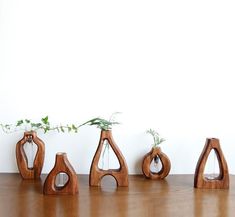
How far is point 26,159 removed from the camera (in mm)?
1215

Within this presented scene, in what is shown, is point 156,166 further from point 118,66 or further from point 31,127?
point 31,127

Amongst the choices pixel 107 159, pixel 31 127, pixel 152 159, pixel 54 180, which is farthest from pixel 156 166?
pixel 31 127

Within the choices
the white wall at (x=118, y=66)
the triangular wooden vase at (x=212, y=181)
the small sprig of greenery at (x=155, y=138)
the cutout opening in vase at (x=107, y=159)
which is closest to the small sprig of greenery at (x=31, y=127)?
the white wall at (x=118, y=66)

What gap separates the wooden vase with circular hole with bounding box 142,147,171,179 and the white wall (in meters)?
0.11

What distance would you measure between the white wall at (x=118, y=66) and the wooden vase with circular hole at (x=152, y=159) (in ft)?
0.36

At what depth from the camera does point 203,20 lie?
4.13ft

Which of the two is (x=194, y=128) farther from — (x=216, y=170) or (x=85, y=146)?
(x=85, y=146)

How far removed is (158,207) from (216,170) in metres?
0.46

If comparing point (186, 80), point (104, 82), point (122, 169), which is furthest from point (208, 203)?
point (104, 82)

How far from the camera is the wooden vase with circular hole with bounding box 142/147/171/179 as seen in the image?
1.22m

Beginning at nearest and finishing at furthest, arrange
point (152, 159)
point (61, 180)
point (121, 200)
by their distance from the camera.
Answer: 1. point (121, 200)
2. point (61, 180)
3. point (152, 159)

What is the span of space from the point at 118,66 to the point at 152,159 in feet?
1.38

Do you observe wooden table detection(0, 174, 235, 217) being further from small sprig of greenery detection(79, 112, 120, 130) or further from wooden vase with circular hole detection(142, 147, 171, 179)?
small sprig of greenery detection(79, 112, 120, 130)

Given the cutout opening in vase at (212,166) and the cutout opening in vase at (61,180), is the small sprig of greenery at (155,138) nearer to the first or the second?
the cutout opening in vase at (212,166)
